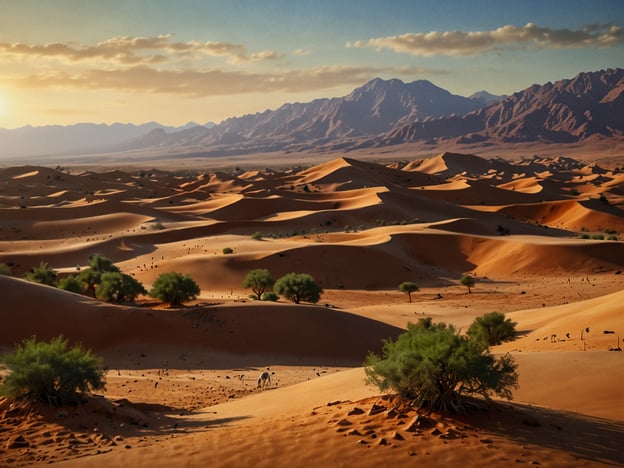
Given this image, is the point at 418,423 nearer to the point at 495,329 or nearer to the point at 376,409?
the point at 376,409

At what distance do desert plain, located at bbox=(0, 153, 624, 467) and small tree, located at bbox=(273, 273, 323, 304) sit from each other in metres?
0.56

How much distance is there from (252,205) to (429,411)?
58765 millimetres

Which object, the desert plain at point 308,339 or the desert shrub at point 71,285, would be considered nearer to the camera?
the desert plain at point 308,339

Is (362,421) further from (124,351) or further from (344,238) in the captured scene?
(344,238)

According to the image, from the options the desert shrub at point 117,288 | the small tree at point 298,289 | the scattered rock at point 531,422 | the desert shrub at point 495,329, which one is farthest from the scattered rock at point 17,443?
the small tree at point 298,289

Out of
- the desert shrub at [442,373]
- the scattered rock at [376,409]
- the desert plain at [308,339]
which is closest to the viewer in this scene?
the desert plain at [308,339]

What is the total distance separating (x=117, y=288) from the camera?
2494 cm

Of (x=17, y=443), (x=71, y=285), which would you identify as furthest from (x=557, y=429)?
(x=71, y=285)

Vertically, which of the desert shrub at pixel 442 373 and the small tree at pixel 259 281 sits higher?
the desert shrub at pixel 442 373

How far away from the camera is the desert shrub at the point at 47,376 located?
1023cm

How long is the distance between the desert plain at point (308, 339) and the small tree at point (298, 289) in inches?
21.9

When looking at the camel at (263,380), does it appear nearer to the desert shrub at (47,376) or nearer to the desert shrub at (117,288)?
the desert shrub at (47,376)

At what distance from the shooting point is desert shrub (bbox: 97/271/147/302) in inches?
974

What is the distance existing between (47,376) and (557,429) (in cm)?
819
